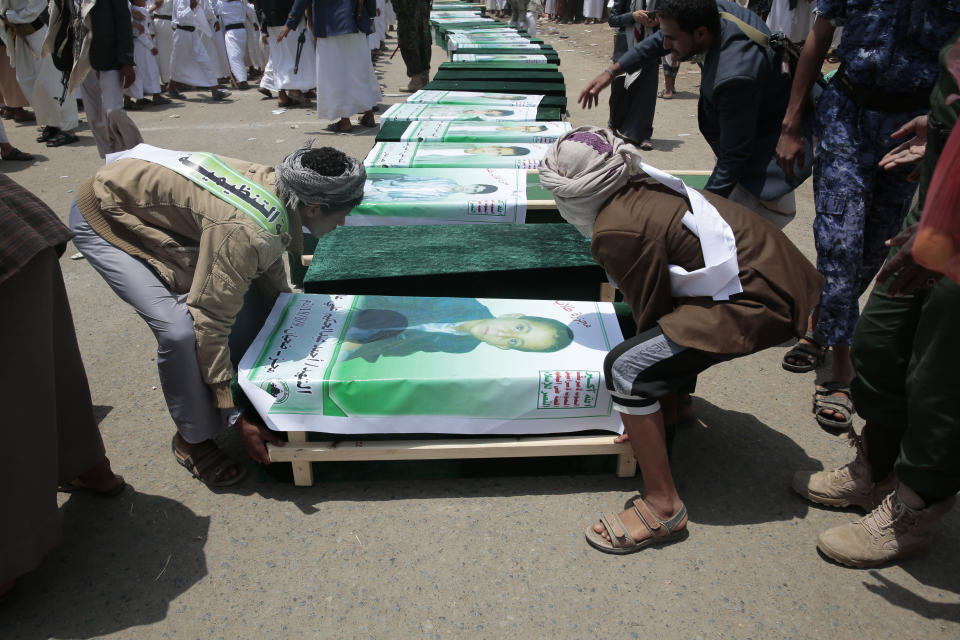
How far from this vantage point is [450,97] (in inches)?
224

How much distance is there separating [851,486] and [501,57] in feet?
22.3

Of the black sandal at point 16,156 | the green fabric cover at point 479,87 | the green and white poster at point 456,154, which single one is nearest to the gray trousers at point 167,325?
the green and white poster at point 456,154

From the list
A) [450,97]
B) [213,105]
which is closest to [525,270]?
[450,97]

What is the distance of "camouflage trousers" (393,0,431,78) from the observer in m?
7.68

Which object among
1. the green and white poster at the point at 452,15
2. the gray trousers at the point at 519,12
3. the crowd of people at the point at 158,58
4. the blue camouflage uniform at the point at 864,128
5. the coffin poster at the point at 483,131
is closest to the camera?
the blue camouflage uniform at the point at 864,128

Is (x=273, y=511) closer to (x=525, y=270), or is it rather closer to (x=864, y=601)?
(x=525, y=270)

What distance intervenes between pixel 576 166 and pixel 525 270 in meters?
0.87

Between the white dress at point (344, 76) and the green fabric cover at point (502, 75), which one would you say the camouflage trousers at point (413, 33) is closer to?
the white dress at point (344, 76)

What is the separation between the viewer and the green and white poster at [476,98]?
552cm

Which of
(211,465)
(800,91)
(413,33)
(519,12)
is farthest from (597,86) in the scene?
(519,12)

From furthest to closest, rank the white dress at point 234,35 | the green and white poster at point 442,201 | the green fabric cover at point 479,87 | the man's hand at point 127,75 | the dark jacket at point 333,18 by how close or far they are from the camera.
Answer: the white dress at point 234,35 < the dark jacket at point 333,18 < the green fabric cover at point 479,87 < the man's hand at point 127,75 < the green and white poster at point 442,201

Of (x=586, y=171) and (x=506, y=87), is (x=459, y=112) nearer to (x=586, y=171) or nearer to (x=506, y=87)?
(x=506, y=87)

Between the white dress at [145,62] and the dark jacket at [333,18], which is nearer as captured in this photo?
the dark jacket at [333,18]

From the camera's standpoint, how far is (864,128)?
2.40 meters
